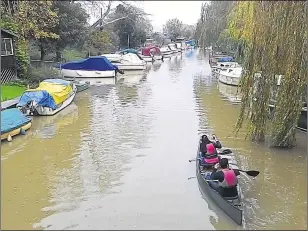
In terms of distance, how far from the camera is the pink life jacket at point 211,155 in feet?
38.9

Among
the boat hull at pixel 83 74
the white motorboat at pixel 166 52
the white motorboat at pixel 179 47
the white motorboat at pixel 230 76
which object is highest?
the white motorboat at pixel 230 76

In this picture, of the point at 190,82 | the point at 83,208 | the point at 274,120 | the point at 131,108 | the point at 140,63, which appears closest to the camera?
the point at 83,208

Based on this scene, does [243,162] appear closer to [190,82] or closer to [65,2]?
[190,82]

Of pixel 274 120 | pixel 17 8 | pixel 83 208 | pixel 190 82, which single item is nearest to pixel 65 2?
pixel 17 8

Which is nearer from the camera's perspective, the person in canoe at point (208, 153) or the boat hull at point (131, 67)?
the person in canoe at point (208, 153)

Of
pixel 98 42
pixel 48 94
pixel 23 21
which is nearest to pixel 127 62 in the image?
pixel 98 42

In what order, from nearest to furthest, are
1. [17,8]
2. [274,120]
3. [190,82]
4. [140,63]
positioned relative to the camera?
[274,120]
[17,8]
[190,82]
[140,63]

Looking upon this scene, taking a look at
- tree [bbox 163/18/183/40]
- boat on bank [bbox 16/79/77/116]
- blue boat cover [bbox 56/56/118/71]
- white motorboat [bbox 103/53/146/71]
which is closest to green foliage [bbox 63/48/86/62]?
white motorboat [bbox 103/53/146/71]

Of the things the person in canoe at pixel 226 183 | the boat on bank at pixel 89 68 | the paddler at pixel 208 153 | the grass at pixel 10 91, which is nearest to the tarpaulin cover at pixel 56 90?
the grass at pixel 10 91

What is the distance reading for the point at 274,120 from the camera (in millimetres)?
13719

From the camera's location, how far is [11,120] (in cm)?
1595

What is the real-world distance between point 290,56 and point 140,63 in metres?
33.1

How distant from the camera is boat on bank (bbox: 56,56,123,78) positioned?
3553cm

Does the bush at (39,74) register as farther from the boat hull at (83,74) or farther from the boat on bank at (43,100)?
the boat on bank at (43,100)
